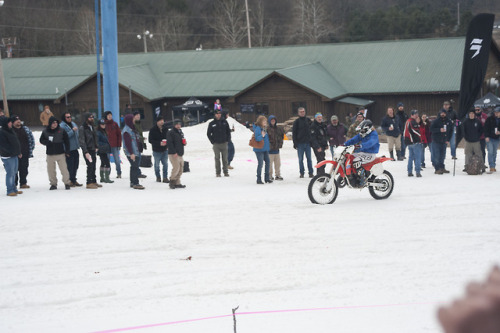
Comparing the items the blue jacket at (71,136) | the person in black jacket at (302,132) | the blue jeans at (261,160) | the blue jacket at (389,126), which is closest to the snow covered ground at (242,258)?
the blue jacket at (71,136)

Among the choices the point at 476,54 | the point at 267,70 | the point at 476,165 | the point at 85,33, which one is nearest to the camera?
the point at 476,54

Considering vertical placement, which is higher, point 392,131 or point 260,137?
point 392,131

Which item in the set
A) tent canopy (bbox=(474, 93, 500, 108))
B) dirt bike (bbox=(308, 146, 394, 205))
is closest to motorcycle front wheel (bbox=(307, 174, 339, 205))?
dirt bike (bbox=(308, 146, 394, 205))

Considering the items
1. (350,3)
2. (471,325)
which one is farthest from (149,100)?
(350,3)

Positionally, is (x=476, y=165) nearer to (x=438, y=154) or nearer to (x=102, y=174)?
(x=438, y=154)

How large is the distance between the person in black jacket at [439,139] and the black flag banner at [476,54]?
4.21 ft

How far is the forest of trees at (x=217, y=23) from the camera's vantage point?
→ 80.1 meters

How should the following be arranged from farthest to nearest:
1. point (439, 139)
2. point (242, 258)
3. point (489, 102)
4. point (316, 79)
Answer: point (316, 79) < point (489, 102) < point (439, 139) < point (242, 258)

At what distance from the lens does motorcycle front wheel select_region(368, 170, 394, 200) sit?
12.4m

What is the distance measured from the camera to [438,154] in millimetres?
16500

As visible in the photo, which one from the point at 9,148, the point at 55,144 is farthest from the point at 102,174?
the point at 9,148

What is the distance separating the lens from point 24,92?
49344mm

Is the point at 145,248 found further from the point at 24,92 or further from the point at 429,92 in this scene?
the point at 24,92

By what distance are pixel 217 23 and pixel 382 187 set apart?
8430 centimetres
